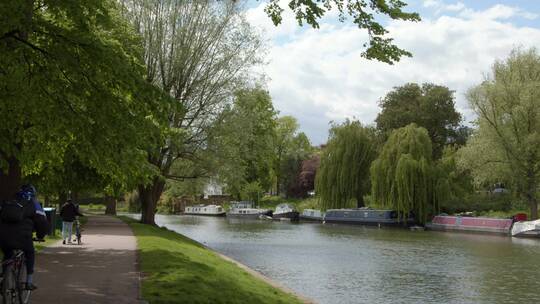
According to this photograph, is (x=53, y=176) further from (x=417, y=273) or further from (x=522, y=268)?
(x=522, y=268)

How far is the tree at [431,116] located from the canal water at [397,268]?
3260 centimetres

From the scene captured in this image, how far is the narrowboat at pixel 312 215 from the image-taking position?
65.2m

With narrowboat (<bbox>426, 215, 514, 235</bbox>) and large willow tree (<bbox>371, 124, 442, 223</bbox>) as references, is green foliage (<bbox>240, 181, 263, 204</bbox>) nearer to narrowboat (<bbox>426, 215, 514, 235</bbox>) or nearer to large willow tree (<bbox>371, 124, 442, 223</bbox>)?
large willow tree (<bbox>371, 124, 442, 223</bbox>)

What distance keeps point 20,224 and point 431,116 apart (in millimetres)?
66067

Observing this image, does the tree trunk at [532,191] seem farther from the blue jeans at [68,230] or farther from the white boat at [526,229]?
the blue jeans at [68,230]

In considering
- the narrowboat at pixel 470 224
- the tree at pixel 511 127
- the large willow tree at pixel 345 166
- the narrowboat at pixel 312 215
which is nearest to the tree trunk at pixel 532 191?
the tree at pixel 511 127

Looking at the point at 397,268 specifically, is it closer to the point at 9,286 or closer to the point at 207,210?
the point at 9,286

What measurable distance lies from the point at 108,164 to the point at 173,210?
90286 millimetres

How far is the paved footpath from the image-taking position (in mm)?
10430

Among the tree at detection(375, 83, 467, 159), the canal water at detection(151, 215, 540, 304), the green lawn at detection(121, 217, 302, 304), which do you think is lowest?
the canal water at detection(151, 215, 540, 304)

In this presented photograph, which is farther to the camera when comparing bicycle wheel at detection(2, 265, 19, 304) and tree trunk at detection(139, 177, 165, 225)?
tree trunk at detection(139, 177, 165, 225)

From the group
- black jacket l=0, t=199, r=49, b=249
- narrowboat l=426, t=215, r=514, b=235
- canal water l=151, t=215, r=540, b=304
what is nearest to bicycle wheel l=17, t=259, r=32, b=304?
black jacket l=0, t=199, r=49, b=249

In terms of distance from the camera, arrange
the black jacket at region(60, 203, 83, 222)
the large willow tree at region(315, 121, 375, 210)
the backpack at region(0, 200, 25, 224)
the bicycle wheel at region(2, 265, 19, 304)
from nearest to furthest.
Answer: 1. the bicycle wheel at region(2, 265, 19, 304)
2. the backpack at region(0, 200, 25, 224)
3. the black jacket at region(60, 203, 83, 222)
4. the large willow tree at region(315, 121, 375, 210)

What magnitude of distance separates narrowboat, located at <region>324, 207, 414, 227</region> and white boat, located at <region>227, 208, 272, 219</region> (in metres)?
17.4
